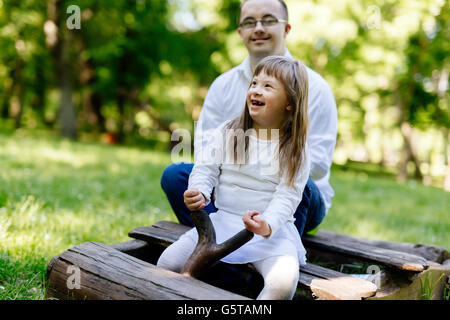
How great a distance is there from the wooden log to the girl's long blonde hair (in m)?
0.64

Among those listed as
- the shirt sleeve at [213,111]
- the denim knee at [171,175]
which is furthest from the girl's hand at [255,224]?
the shirt sleeve at [213,111]

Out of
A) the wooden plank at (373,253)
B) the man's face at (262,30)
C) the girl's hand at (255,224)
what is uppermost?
the man's face at (262,30)

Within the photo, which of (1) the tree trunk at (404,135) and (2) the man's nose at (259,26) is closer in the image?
(2) the man's nose at (259,26)

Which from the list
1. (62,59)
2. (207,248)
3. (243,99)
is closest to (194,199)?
(207,248)

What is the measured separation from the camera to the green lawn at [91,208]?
92.7 inches

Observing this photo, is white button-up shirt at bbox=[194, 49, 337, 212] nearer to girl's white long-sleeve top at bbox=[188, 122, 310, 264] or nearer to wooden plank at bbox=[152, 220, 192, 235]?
girl's white long-sleeve top at bbox=[188, 122, 310, 264]

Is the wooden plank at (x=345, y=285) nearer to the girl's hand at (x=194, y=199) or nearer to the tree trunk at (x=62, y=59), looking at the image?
the girl's hand at (x=194, y=199)

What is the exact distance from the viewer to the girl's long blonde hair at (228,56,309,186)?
188cm

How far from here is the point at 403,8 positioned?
10.4 metres

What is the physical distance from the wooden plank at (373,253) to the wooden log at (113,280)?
0.98 m

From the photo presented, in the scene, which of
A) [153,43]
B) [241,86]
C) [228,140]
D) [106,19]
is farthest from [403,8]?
[228,140]

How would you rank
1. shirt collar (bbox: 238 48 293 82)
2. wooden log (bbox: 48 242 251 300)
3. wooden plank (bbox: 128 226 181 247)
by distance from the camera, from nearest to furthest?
wooden log (bbox: 48 242 251 300) → wooden plank (bbox: 128 226 181 247) → shirt collar (bbox: 238 48 293 82)

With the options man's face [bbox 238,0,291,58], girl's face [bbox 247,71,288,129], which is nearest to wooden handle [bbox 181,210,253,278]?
girl's face [bbox 247,71,288,129]
